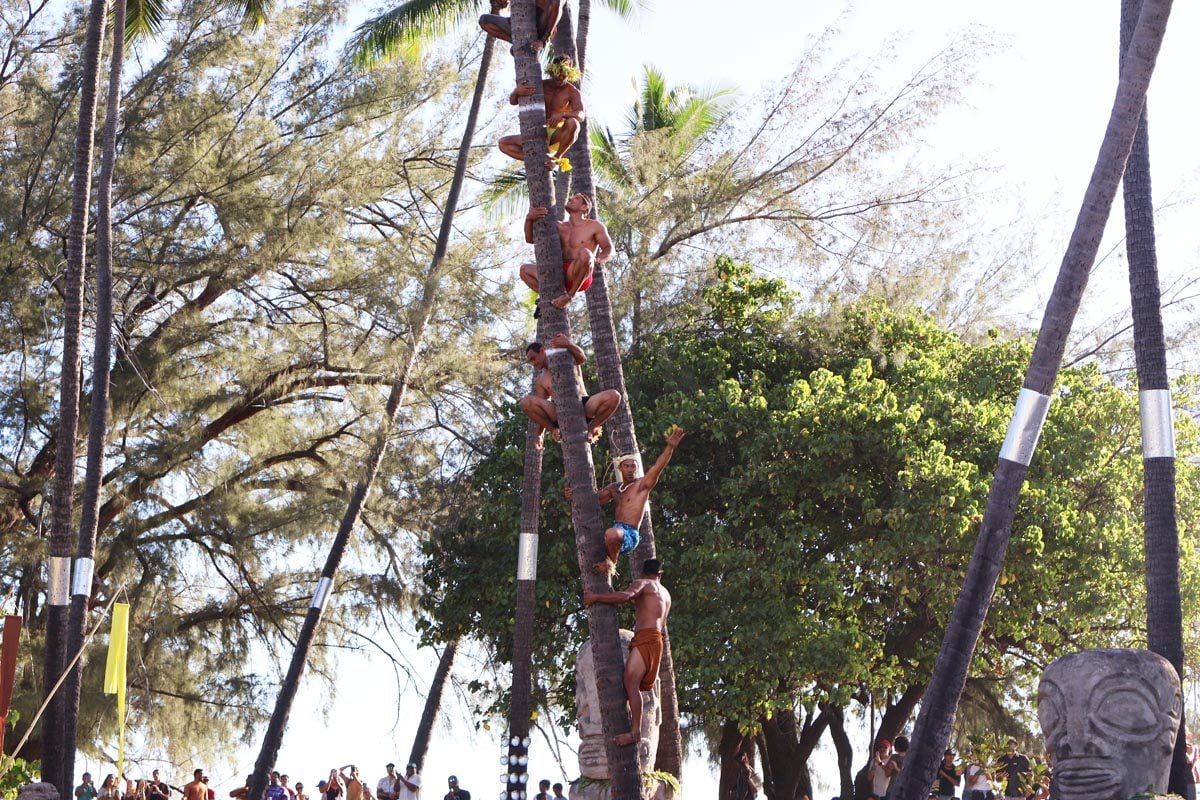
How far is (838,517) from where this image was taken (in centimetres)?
1900

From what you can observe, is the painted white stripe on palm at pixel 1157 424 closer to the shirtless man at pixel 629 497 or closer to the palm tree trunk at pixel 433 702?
the shirtless man at pixel 629 497

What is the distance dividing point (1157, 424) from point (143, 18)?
16585 mm

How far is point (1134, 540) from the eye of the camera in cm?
1789

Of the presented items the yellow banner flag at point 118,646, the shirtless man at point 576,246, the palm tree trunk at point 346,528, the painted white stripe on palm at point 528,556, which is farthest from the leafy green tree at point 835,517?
the shirtless man at point 576,246

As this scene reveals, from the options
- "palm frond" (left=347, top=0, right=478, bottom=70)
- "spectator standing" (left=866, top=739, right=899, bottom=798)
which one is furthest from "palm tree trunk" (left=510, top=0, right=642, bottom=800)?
"palm frond" (left=347, top=0, right=478, bottom=70)

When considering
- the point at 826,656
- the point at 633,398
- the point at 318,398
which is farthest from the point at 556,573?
the point at 318,398

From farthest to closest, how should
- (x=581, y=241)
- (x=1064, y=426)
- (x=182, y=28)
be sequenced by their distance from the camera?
(x=182, y=28), (x=1064, y=426), (x=581, y=241)

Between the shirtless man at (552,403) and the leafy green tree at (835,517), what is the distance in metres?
8.76

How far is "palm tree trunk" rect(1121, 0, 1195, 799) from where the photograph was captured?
10.2m

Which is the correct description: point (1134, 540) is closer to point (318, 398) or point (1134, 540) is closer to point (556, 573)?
point (556, 573)

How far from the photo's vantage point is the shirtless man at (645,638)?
348 inches

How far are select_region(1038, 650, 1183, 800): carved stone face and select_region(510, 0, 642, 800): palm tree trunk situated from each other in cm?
238

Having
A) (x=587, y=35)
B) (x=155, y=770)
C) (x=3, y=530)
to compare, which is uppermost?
(x=587, y=35)

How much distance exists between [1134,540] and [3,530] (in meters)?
15.2
